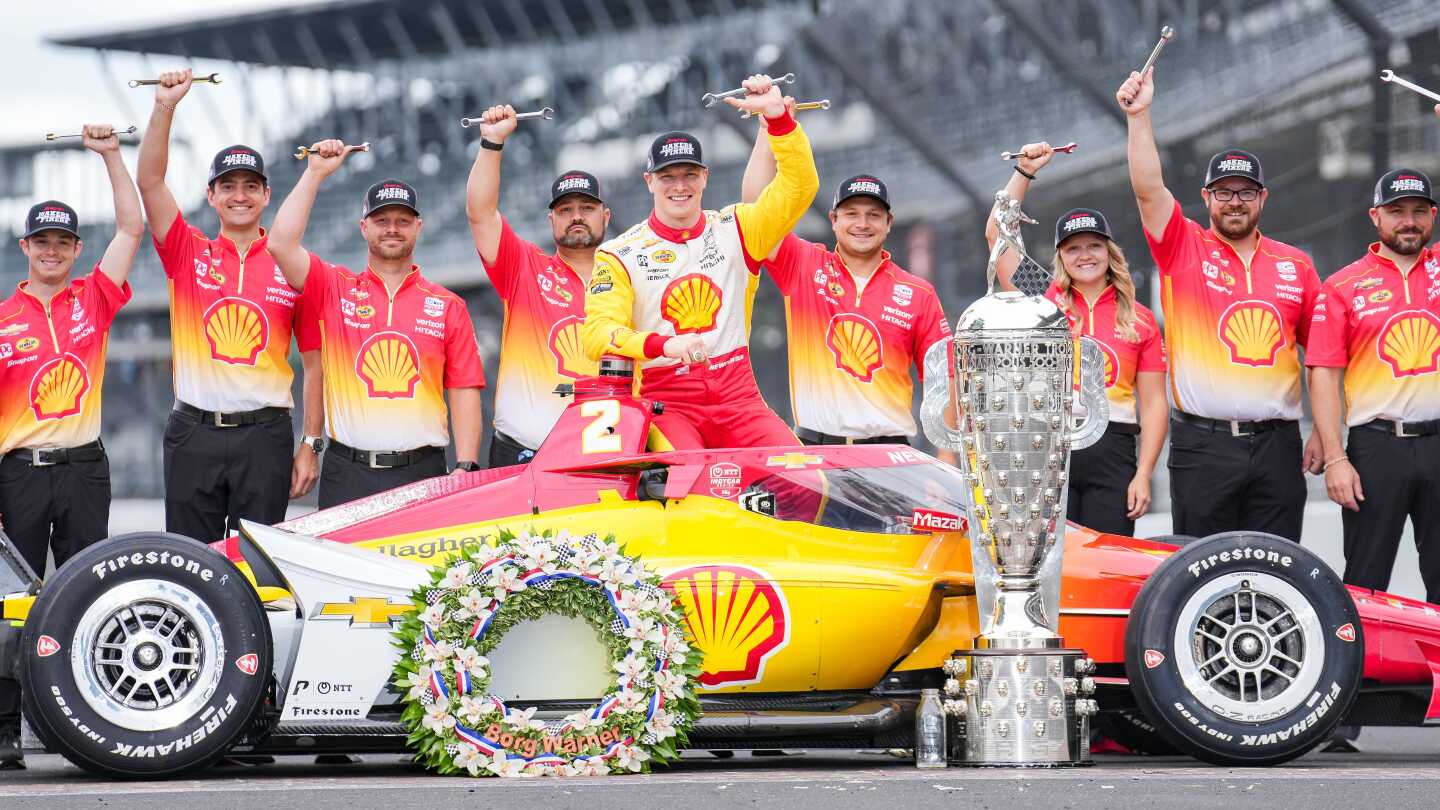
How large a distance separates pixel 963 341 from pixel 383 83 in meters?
29.0

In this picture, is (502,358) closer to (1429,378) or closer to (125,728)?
(125,728)

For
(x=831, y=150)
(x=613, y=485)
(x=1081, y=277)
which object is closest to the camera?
(x=613, y=485)

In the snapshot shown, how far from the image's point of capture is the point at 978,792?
5.25 metres

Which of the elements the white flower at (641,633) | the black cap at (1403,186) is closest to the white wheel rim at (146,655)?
the white flower at (641,633)

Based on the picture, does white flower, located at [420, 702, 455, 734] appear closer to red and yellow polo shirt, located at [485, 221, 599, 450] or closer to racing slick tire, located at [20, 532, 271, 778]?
racing slick tire, located at [20, 532, 271, 778]

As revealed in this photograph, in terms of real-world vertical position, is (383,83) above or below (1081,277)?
above

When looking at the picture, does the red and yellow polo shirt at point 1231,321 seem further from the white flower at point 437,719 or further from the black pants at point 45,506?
the black pants at point 45,506

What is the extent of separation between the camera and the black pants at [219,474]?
7.84 metres

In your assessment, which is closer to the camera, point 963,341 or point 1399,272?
point 963,341

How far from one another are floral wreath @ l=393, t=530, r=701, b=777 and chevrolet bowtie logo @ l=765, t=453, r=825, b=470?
0.61 meters

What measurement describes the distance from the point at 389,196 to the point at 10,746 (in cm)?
290

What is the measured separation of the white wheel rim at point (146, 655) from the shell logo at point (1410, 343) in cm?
474

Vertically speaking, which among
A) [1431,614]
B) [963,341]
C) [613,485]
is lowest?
[1431,614]

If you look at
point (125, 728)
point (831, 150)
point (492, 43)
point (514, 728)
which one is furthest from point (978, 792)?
point (492, 43)
